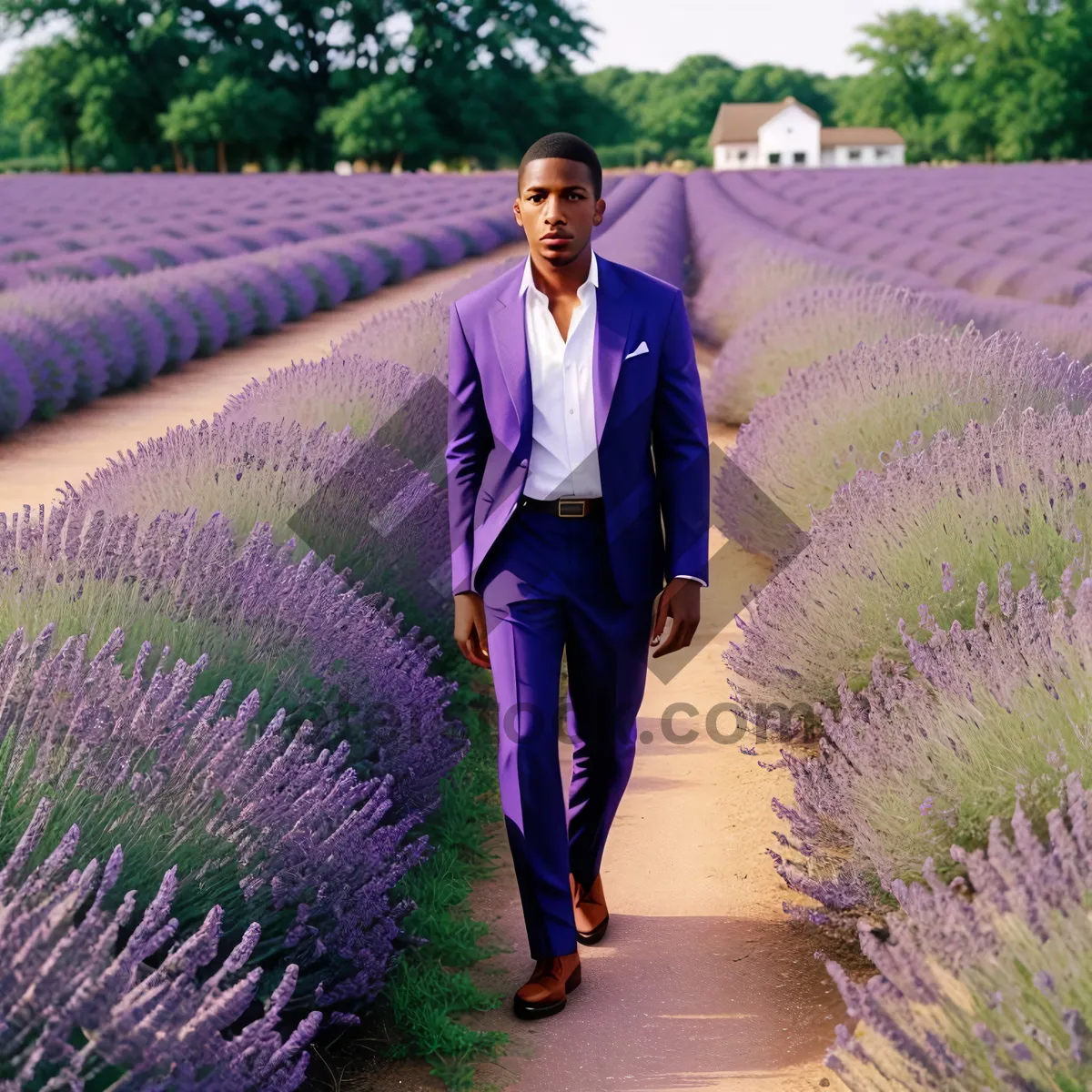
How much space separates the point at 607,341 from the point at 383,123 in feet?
179

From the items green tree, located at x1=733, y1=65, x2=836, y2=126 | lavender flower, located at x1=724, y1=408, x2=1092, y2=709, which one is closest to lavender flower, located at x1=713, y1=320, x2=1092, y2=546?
lavender flower, located at x1=724, y1=408, x2=1092, y2=709

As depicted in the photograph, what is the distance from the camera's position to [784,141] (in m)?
90.7

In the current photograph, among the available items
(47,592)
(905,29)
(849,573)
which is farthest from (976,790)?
(905,29)

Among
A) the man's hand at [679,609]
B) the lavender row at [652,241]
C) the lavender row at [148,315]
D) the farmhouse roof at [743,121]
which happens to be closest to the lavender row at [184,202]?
the lavender row at [148,315]

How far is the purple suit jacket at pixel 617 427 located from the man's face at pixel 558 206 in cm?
12

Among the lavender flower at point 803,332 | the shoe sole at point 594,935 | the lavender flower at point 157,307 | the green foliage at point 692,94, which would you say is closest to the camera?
the shoe sole at point 594,935

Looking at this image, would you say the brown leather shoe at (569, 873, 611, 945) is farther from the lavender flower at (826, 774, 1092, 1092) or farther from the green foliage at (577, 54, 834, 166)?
the green foliage at (577, 54, 834, 166)

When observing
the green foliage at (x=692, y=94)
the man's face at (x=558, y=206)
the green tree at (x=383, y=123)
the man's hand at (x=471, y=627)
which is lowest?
the man's hand at (x=471, y=627)

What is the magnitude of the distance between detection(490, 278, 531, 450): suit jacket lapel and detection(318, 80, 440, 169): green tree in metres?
53.4

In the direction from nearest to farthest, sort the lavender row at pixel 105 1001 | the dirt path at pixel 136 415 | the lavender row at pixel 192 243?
the lavender row at pixel 105 1001
the dirt path at pixel 136 415
the lavender row at pixel 192 243

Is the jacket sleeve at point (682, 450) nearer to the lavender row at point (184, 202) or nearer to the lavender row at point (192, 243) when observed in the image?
the lavender row at point (192, 243)

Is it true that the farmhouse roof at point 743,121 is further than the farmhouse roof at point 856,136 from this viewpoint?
Yes

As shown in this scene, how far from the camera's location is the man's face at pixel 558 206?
2.54 m

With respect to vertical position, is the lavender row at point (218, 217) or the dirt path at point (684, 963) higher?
the lavender row at point (218, 217)
